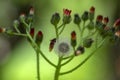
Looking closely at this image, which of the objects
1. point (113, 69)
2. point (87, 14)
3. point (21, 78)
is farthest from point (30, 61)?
point (87, 14)

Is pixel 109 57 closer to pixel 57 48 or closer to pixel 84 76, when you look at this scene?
pixel 84 76

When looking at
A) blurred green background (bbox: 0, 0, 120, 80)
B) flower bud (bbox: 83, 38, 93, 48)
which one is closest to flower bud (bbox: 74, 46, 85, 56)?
flower bud (bbox: 83, 38, 93, 48)

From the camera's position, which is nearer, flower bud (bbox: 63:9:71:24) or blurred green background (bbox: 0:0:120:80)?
flower bud (bbox: 63:9:71:24)

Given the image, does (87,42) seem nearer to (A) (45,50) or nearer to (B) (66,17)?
(B) (66,17)

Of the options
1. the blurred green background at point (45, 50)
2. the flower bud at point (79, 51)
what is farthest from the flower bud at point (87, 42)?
the blurred green background at point (45, 50)

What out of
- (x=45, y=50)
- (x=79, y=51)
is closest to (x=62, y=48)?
(x=79, y=51)

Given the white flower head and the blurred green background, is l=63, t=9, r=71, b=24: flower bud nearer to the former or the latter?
the white flower head
